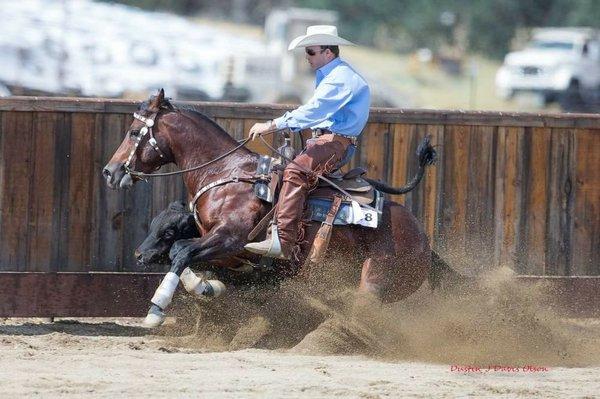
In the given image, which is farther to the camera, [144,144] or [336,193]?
[144,144]

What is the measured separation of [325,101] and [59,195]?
2582mm

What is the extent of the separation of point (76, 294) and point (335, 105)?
2871 millimetres

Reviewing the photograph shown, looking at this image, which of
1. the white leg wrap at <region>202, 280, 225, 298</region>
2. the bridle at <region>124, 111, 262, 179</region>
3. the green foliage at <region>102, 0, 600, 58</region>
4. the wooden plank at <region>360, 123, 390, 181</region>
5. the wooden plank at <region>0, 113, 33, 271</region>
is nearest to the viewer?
the white leg wrap at <region>202, 280, 225, 298</region>

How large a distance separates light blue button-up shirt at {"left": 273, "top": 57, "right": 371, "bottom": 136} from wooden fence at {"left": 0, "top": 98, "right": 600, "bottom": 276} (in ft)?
4.36

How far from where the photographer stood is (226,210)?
9.07 metres

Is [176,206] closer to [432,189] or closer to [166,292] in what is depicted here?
[166,292]

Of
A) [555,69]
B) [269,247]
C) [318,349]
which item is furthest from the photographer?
[555,69]

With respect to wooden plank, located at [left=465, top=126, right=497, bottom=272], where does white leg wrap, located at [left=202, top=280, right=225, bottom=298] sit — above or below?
below

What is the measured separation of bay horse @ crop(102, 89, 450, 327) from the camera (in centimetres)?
904

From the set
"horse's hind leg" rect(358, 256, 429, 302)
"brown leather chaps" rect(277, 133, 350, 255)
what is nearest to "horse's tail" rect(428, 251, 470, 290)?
"horse's hind leg" rect(358, 256, 429, 302)

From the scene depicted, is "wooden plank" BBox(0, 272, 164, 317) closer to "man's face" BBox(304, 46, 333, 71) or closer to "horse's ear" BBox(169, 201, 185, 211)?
"horse's ear" BBox(169, 201, 185, 211)

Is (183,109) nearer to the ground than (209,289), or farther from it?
farther from it

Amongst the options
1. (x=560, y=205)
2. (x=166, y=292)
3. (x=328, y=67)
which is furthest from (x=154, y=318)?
(x=560, y=205)

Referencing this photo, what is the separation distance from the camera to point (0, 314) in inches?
386
